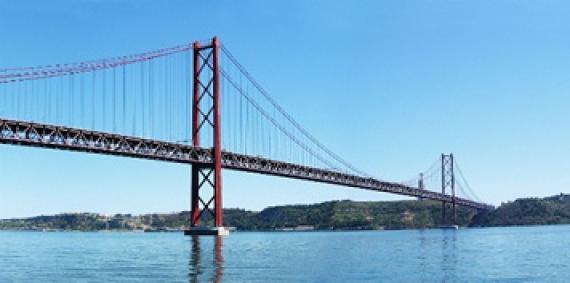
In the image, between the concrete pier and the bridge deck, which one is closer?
the bridge deck

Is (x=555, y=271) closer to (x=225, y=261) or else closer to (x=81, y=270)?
(x=225, y=261)

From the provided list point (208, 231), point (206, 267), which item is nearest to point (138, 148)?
point (208, 231)

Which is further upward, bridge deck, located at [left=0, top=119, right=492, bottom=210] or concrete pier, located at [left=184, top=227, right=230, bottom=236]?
bridge deck, located at [left=0, top=119, right=492, bottom=210]

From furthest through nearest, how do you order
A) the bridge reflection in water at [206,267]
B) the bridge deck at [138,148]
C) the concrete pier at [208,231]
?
1. the concrete pier at [208,231]
2. the bridge deck at [138,148]
3. the bridge reflection in water at [206,267]

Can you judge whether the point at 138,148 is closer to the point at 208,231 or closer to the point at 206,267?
the point at 208,231

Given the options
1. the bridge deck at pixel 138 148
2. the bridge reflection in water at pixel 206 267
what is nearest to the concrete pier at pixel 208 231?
the bridge deck at pixel 138 148

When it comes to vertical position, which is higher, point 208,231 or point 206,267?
point 206,267

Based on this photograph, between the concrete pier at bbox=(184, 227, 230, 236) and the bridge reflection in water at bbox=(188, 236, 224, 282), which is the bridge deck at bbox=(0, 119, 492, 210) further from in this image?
the bridge reflection in water at bbox=(188, 236, 224, 282)

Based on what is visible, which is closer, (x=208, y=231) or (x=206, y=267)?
(x=206, y=267)

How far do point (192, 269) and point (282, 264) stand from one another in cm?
617

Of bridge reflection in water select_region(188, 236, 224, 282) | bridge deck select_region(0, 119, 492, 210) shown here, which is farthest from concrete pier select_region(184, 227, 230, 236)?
bridge reflection in water select_region(188, 236, 224, 282)

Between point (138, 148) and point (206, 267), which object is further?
point (138, 148)

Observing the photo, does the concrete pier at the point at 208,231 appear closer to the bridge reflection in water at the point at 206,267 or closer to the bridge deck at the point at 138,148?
the bridge deck at the point at 138,148

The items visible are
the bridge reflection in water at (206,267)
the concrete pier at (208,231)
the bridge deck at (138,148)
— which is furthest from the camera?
the concrete pier at (208,231)
